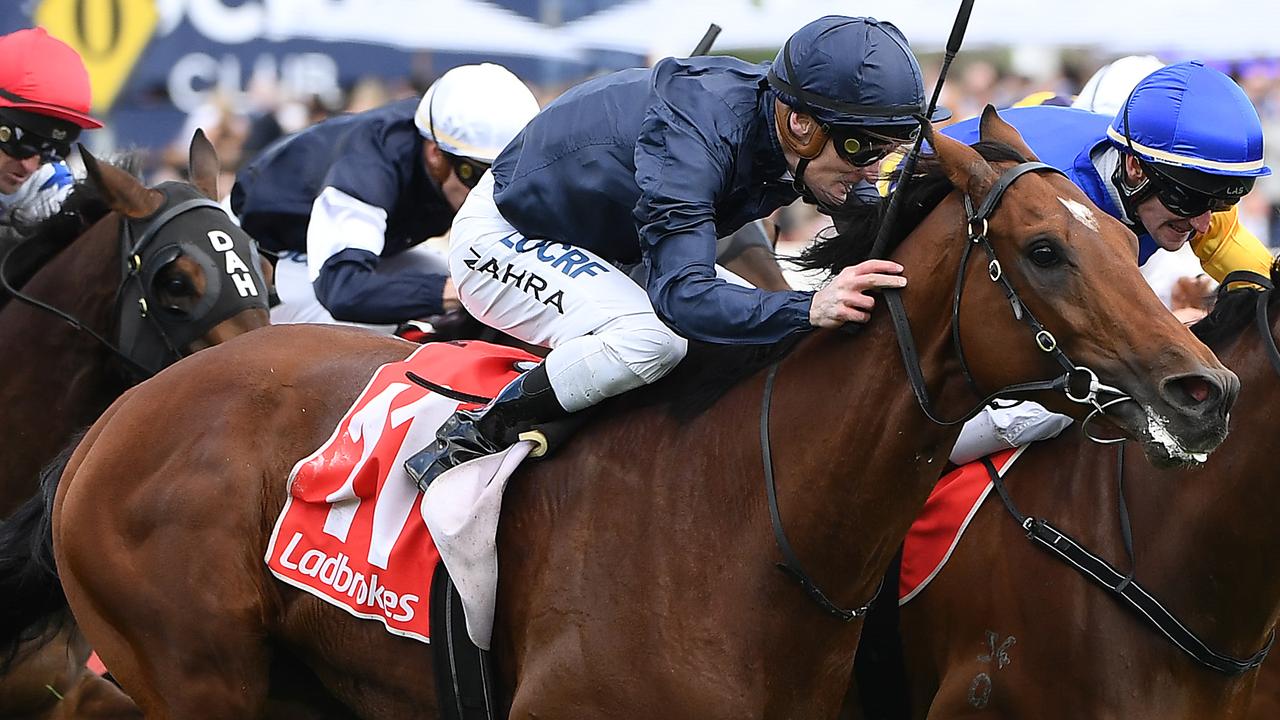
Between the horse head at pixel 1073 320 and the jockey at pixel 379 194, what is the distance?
2976mm

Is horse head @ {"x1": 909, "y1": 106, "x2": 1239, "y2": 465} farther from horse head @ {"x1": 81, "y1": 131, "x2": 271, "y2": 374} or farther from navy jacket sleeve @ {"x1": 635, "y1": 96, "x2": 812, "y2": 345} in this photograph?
horse head @ {"x1": 81, "y1": 131, "x2": 271, "y2": 374}

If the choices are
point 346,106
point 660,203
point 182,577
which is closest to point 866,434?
point 660,203

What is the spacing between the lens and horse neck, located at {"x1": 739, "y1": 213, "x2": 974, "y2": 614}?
335 cm

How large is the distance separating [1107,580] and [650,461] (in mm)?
1191

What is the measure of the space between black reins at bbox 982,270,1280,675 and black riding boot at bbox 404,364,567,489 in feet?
4.12

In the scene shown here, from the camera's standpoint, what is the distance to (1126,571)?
4.02 metres

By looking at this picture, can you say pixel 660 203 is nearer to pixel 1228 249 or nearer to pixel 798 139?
pixel 798 139

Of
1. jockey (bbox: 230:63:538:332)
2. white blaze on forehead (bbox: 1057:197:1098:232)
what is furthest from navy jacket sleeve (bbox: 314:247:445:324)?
white blaze on forehead (bbox: 1057:197:1098:232)

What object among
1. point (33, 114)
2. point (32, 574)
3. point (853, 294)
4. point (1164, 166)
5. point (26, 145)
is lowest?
point (32, 574)

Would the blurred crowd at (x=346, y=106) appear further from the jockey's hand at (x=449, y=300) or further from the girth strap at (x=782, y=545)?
the girth strap at (x=782, y=545)

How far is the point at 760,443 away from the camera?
3582 millimetres

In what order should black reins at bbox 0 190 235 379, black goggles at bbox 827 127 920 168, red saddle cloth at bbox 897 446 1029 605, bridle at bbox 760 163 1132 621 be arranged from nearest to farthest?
bridle at bbox 760 163 1132 621, black goggles at bbox 827 127 920 168, red saddle cloth at bbox 897 446 1029 605, black reins at bbox 0 190 235 379

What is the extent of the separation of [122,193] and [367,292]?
914 millimetres

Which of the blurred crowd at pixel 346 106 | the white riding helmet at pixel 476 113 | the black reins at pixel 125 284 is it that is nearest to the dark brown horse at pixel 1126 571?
the white riding helmet at pixel 476 113
